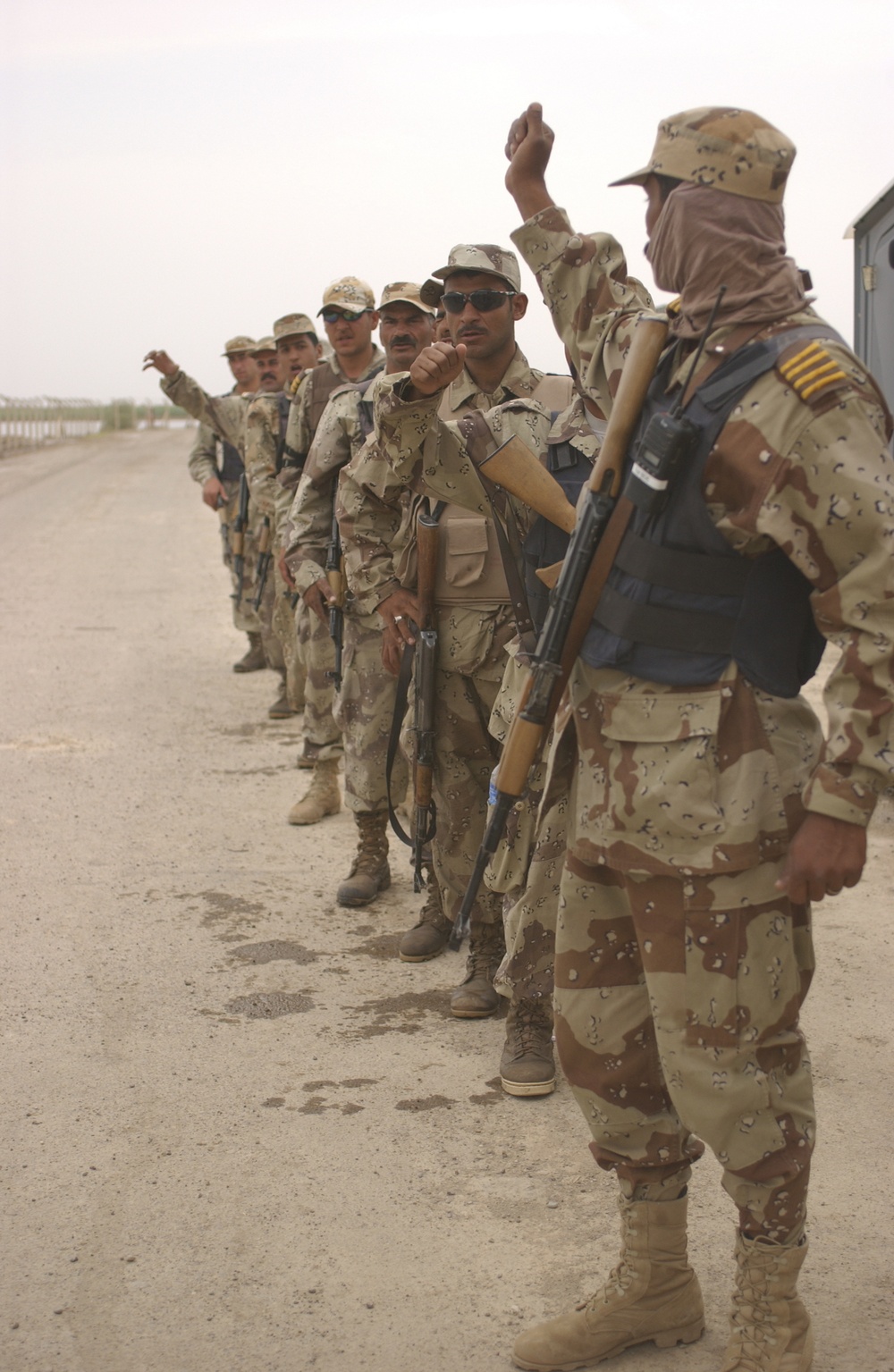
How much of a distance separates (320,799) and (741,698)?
4.53 meters

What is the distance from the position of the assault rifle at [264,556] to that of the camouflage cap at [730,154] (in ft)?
22.2

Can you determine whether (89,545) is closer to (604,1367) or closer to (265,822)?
(265,822)

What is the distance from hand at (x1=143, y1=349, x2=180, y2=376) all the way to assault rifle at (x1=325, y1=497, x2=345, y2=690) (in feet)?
13.2

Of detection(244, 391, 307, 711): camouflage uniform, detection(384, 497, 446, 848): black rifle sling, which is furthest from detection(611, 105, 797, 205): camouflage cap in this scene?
detection(244, 391, 307, 711): camouflage uniform

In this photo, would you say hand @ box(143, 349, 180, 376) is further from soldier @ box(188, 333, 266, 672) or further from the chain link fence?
the chain link fence

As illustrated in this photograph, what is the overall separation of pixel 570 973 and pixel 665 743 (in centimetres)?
52

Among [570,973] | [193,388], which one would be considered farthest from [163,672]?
[570,973]

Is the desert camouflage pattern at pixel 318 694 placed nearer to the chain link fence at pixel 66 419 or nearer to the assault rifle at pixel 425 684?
the assault rifle at pixel 425 684

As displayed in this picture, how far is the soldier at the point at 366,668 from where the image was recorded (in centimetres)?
518

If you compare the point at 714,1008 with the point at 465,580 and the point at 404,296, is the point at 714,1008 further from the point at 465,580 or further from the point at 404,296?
the point at 404,296

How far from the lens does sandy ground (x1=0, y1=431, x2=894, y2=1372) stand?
2.75 meters

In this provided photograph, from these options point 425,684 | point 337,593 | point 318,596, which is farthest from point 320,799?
point 425,684

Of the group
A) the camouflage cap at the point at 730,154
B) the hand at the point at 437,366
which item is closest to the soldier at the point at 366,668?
the hand at the point at 437,366

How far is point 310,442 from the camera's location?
6.65 meters
